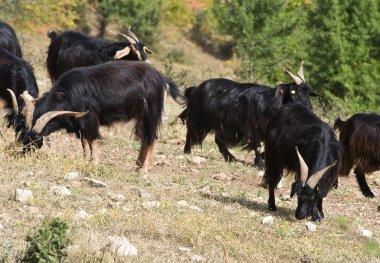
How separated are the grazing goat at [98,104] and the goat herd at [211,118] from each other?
15 millimetres

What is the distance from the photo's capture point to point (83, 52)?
1708cm

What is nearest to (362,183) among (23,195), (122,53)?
(122,53)

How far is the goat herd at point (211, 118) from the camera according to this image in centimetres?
1024

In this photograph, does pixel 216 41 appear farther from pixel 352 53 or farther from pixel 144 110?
pixel 144 110

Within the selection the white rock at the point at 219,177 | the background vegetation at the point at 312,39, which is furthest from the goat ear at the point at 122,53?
the background vegetation at the point at 312,39

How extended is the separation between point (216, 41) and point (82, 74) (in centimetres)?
6024

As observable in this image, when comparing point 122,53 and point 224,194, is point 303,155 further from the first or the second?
point 122,53

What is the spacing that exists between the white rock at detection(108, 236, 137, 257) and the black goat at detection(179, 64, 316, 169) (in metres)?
7.43

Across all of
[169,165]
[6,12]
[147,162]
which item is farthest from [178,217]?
[6,12]

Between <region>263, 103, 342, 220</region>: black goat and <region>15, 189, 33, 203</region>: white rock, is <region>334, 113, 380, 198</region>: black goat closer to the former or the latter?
<region>263, 103, 342, 220</region>: black goat

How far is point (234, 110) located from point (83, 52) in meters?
4.17

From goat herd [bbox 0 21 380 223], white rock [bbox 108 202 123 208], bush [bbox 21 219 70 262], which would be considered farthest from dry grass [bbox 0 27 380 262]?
bush [bbox 21 219 70 262]

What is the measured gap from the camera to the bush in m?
6.11

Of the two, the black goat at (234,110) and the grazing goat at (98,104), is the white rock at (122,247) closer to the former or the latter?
the grazing goat at (98,104)
